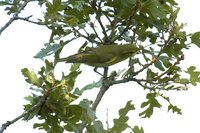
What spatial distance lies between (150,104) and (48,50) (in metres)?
1.08

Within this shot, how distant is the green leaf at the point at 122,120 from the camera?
2.87 meters

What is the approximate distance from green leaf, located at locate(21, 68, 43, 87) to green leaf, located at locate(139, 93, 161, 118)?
4.00ft

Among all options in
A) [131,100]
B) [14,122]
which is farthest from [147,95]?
[14,122]

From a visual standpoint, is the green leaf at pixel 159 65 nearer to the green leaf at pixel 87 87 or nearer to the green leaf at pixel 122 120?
the green leaf at pixel 122 120

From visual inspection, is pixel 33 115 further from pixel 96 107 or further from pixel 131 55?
pixel 131 55

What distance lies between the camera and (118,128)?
2.88 m

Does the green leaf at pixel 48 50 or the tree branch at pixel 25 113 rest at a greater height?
the green leaf at pixel 48 50

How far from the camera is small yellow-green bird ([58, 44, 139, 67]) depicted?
319 centimetres

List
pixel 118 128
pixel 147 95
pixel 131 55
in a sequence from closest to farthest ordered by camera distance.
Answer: pixel 118 128
pixel 131 55
pixel 147 95

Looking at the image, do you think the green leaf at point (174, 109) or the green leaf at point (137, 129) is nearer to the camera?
the green leaf at point (137, 129)

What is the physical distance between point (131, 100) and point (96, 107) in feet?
0.93

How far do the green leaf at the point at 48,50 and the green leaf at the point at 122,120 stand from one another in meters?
0.58

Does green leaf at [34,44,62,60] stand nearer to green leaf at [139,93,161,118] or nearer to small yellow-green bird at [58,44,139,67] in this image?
small yellow-green bird at [58,44,139,67]

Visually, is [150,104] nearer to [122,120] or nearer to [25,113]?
[122,120]
